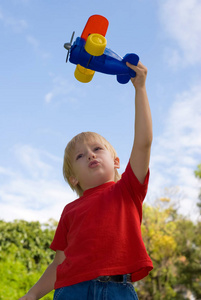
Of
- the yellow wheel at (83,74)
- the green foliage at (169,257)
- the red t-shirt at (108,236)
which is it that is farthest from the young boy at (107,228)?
the green foliage at (169,257)

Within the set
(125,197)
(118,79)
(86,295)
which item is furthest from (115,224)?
(118,79)

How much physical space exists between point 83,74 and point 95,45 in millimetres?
370

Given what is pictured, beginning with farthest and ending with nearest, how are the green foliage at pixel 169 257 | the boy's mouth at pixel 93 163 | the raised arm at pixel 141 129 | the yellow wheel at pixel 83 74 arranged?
the green foliage at pixel 169 257
the yellow wheel at pixel 83 74
the boy's mouth at pixel 93 163
the raised arm at pixel 141 129

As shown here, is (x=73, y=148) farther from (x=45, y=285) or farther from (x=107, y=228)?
(x=45, y=285)

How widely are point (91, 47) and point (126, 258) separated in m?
1.04

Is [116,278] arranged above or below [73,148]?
below

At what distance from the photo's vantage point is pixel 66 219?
186 centimetres

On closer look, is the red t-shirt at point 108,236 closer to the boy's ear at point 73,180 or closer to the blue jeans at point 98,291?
the blue jeans at point 98,291

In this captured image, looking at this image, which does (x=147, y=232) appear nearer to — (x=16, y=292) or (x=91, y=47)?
(x=16, y=292)

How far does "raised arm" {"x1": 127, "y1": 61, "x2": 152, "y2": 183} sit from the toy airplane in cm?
5

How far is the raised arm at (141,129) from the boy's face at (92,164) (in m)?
0.23

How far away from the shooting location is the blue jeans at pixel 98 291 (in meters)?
1.46

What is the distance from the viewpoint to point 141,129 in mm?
1602

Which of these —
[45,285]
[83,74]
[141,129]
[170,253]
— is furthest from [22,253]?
[170,253]
